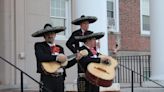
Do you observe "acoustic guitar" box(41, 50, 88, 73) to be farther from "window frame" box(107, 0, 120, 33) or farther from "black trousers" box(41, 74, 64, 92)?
"window frame" box(107, 0, 120, 33)

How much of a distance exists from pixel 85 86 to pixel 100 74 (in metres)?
0.41

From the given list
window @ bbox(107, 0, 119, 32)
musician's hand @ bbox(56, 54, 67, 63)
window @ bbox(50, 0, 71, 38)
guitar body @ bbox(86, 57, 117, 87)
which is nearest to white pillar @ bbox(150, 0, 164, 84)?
window @ bbox(50, 0, 71, 38)

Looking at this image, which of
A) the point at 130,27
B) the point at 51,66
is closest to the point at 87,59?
the point at 51,66

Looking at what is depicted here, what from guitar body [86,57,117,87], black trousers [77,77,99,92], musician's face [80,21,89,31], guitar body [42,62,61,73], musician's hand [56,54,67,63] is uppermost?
musician's face [80,21,89,31]

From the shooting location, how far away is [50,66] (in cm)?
705

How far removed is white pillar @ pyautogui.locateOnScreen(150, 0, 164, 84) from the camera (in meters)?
11.9

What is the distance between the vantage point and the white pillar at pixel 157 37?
38.9ft

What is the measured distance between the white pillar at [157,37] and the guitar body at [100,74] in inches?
188

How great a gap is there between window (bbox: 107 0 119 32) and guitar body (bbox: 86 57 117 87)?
13.0 metres

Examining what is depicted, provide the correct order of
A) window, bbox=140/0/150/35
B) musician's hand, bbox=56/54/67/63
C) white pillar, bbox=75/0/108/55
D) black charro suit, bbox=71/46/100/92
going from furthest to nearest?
window, bbox=140/0/150/35 < white pillar, bbox=75/0/108/55 < black charro suit, bbox=71/46/100/92 < musician's hand, bbox=56/54/67/63

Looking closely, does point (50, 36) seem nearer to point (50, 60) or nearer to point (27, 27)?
point (50, 60)

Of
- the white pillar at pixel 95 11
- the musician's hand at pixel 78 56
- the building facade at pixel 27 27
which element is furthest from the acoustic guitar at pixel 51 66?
the building facade at pixel 27 27

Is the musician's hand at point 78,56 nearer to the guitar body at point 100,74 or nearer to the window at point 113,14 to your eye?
the guitar body at point 100,74

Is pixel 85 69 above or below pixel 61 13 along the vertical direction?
below
